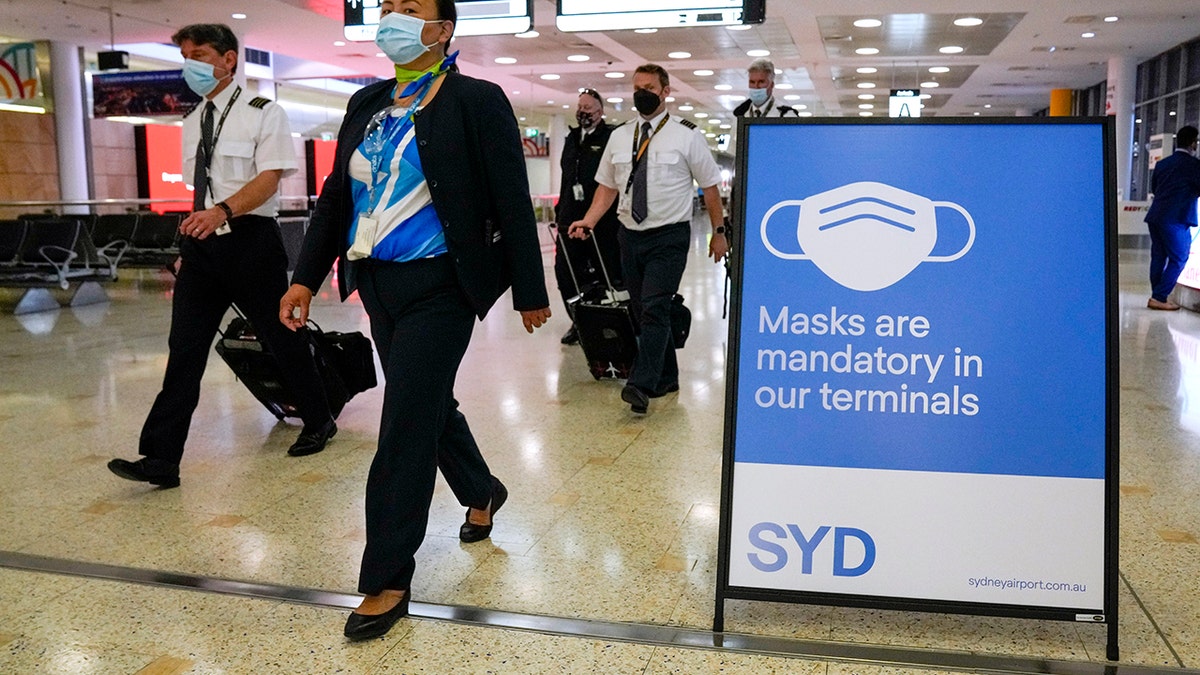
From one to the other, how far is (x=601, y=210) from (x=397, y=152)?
9.27 feet

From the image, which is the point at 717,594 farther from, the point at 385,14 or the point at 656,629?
the point at 385,14

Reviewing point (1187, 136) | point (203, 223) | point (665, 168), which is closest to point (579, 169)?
point (665, 168)

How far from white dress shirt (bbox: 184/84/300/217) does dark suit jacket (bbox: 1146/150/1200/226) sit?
28.4 ft

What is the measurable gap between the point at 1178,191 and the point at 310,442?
8.59 m

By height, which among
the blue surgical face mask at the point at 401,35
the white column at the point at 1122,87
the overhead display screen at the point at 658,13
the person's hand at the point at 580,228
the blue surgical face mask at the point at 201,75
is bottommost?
the person's hand at the point at 580,228

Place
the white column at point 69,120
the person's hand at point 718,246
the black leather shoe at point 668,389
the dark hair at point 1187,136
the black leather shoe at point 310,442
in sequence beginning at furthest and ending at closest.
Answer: the white column at point 69,120
the dark hair at point 1187,136
the black leather shoe at point 668,389
the person's hand at point 718,246
the black leather shoe at point 310,442

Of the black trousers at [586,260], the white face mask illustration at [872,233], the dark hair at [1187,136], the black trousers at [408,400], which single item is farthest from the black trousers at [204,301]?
the dark hair at [1187,136]

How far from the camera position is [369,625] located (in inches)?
98.5

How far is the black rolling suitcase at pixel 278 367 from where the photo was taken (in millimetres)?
4586

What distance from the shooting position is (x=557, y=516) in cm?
348

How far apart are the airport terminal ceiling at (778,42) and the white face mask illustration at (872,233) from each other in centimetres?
1023

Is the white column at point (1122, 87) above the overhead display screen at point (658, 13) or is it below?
above

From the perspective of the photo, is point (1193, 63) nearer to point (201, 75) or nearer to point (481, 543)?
point (201, 75)

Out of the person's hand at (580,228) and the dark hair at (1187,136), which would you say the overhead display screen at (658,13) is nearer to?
the person's hand at (580,228)
